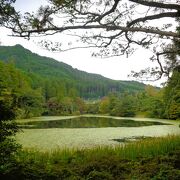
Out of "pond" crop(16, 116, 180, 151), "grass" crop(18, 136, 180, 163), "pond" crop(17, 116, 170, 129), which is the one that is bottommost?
"pond" crop(17, 116, 170, 129)

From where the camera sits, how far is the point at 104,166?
812 centimetres

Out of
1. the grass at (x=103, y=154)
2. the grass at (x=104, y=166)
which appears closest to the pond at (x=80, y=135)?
the grass at (x=104, y=166)

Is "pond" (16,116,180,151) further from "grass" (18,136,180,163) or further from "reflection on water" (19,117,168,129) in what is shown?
"grass" (18,136,180,163)

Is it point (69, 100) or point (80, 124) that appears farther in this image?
point (69, 100)

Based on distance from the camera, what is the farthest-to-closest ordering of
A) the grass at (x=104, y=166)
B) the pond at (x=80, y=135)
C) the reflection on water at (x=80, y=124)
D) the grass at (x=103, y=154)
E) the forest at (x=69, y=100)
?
the forest at (x=69, y=100) → the reflection on water at (x=80, y=124) → the pond at (x=80, y=135) → the grass at (x=103, y=154) → the grass at (x=104, y=166)

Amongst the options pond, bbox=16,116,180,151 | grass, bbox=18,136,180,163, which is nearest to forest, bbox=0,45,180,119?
pond, bbox=16,116,180,151

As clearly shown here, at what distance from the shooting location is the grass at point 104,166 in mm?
6750

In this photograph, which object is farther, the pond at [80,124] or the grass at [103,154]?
the pond at [80,124]

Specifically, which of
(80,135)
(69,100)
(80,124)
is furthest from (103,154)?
(69,100)

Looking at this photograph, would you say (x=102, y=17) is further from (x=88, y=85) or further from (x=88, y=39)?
(x=88, y=85)

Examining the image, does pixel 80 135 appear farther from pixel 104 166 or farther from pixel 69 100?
pixel 69 100

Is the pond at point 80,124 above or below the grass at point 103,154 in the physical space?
below

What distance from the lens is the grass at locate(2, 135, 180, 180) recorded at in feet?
22.1

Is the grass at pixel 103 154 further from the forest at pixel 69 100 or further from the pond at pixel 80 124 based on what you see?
the pond at pixel 80 124
